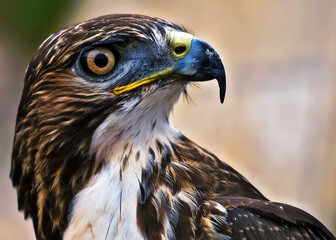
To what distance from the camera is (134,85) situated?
2.96m

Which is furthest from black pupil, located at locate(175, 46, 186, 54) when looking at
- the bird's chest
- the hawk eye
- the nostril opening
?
the bird's chest

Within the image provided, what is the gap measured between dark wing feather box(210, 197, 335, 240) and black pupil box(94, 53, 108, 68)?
77 centimetres

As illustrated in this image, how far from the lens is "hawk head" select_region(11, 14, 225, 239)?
2.96 meters

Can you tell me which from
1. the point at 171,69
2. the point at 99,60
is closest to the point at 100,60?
the point at 99,60

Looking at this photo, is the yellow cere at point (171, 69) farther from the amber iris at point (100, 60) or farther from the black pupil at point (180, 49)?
the amber iris at point (100, 60)

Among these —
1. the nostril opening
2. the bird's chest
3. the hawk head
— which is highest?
the nostril opening

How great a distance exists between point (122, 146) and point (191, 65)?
474 millimetres

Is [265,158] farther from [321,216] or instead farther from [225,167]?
[225,167]

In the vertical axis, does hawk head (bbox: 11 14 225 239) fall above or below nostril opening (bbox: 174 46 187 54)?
below

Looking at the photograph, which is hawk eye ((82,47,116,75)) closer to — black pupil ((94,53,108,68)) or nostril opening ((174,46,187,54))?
black pupil ((94,53,108,68))

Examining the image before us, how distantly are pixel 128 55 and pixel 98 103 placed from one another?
9.6 inches

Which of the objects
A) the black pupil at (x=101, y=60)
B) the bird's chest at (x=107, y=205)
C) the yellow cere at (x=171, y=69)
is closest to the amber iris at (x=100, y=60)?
the black pupil at (x=101, y=60)

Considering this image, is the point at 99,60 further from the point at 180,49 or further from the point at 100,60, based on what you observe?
the point at 180,49

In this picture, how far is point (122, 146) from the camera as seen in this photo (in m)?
3.06
